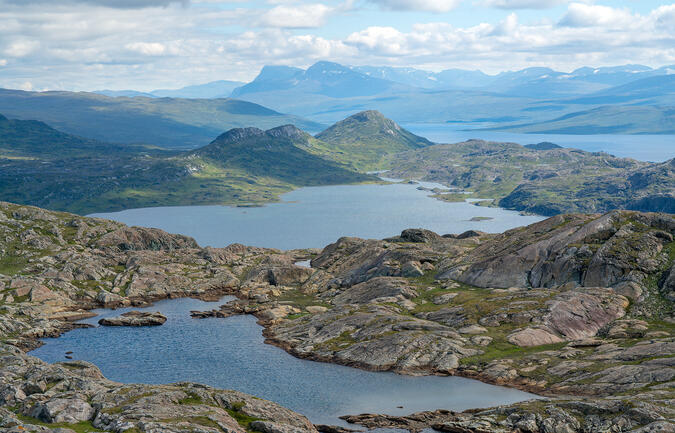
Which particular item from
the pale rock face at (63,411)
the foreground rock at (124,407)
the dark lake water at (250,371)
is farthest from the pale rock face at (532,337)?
the pale rock face at (63,411)

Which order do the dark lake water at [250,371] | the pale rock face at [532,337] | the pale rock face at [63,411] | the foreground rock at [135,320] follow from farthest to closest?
the foreground rock at [135,320], the pale rock face at [532,337], the dark lake water at [250,371], the pale rock face at [63,411]

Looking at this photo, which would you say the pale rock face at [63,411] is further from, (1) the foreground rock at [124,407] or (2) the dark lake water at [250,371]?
(2) the dark lake water at [250,371]

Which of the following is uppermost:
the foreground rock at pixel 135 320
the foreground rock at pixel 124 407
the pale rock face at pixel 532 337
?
the foreground rock at pixel 124 407

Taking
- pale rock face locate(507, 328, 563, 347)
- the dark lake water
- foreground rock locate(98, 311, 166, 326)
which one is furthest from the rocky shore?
foreground rock locate(98, 311, 166, 326)

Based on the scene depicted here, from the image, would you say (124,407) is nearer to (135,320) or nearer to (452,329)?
(452,329)

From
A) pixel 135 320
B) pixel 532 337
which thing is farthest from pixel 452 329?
pixel 135 320

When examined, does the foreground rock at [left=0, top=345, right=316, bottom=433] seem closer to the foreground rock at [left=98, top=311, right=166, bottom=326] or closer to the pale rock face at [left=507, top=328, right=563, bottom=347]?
the pale rock face at [left=507, top=328, right=563, bottom=347]
